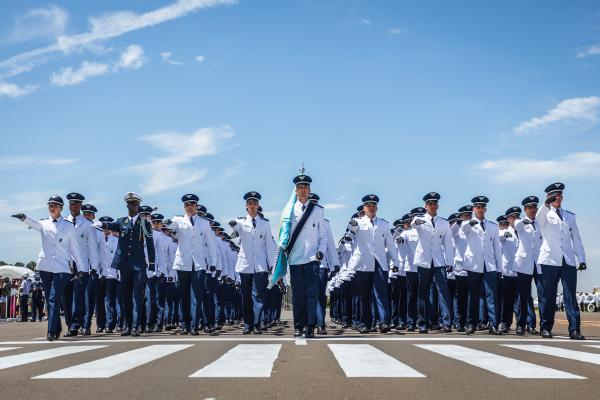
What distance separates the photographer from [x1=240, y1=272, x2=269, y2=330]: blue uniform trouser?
43.5 ft

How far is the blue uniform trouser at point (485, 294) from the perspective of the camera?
13419 millimetres

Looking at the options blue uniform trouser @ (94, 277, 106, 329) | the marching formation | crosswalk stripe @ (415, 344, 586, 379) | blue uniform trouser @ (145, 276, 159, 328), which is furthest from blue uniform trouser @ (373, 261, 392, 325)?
blue uniform trouser @ (94, 277, 106, 329)

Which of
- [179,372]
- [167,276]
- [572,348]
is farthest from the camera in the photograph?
[167,276]

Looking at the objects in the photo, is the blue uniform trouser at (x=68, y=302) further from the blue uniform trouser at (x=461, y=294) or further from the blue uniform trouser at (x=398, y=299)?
the blue uniform trouser at (x=461, y=294)

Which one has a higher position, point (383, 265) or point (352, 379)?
point (383, 265)

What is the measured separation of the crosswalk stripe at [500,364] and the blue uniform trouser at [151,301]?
6.92 metres

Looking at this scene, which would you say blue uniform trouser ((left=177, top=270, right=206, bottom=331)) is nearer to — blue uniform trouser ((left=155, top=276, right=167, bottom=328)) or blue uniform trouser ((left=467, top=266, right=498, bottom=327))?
blue uniform trouser ((left=155, top=276, right=167, bottom=328))

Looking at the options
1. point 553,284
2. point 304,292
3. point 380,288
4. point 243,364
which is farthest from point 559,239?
point 243,364

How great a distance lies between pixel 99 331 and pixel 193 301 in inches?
148

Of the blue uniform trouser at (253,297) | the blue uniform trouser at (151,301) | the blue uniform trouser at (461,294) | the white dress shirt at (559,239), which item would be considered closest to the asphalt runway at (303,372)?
the white dress shirt at (559,239)

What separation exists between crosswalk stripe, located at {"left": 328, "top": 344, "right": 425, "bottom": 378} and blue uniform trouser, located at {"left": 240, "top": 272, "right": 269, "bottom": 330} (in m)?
4.90

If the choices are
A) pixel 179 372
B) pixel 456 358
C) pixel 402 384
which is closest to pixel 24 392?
pixel 179 372

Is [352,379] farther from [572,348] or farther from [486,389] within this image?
[572,348]

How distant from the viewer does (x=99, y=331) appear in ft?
50.4
